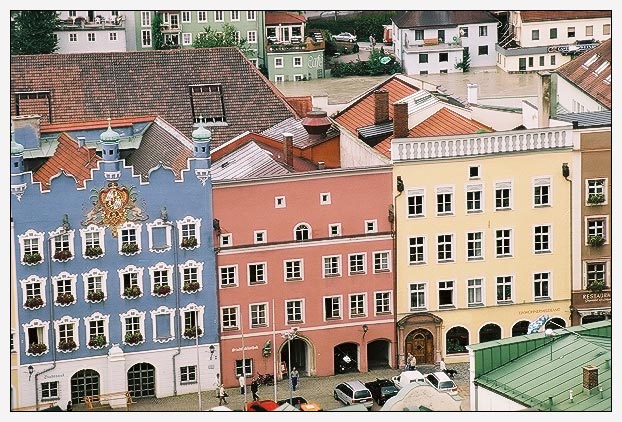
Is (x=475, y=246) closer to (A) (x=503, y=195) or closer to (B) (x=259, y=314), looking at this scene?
(A) (x=503, y=195)

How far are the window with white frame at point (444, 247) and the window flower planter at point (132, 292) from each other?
799 cm

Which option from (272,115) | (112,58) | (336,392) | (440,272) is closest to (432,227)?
(440,272)

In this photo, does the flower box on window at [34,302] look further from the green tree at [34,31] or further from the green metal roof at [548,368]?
the green tree at [34,31]

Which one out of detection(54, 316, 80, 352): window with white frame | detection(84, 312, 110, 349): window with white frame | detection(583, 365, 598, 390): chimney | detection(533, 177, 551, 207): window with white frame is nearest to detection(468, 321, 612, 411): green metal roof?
detection(583, 365, 598, 390): chimney

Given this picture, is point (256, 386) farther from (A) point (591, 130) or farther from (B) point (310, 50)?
(B) point (310, 50)

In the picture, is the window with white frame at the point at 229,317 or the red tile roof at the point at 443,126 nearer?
the window with white frame at the point at 229,317

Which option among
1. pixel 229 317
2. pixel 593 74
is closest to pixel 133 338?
pixel 229 317

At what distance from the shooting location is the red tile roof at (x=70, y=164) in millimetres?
62469

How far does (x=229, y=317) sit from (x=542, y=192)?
8858 mm

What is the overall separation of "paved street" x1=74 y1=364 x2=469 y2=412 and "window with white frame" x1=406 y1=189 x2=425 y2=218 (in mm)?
4048

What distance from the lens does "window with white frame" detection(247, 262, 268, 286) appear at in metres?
63.8

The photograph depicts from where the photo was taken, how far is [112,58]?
7644 cm

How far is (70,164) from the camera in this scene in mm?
63438

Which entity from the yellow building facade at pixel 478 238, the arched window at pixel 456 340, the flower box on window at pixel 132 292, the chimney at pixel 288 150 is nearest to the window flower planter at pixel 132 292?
the flower box on window at pixel 132 292
